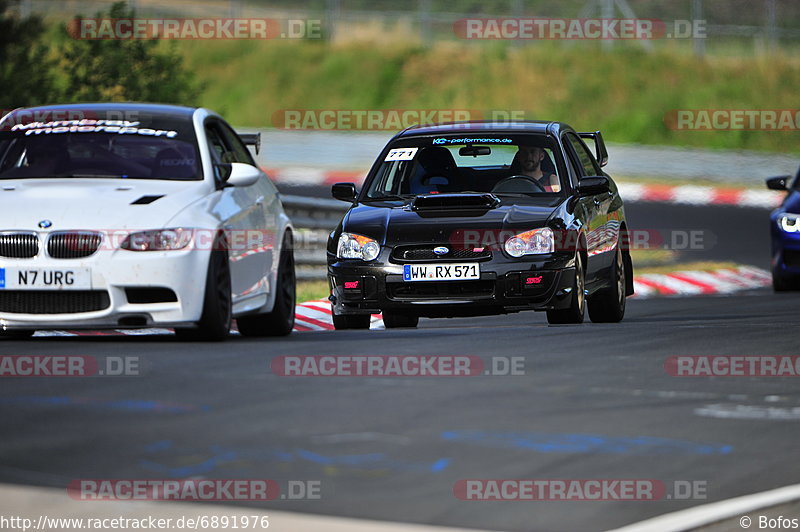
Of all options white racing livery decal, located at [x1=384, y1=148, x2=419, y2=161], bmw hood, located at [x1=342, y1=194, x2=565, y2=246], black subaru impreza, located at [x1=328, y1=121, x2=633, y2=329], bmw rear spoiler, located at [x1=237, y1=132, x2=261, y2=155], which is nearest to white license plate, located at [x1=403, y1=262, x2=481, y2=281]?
black subaru impreza, located at [x1=328, y1=121, x2=633, y2=329]

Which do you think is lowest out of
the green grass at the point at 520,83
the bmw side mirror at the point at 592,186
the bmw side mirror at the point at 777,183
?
the green grass at the point at 520,83

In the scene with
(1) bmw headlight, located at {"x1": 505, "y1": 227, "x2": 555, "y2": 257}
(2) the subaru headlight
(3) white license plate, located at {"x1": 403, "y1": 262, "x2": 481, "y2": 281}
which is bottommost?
(3) white license plate, located at {"x1": 403, "y1": 262, "x2": 481, "y2": 281}

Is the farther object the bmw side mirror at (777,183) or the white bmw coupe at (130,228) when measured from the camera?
the bmw side mirror at (777,183)

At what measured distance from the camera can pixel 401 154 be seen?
1306 centimetres

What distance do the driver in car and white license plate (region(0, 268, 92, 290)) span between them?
13.0 ft

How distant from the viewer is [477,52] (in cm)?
4403

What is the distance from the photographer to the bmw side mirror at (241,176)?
11.0 m

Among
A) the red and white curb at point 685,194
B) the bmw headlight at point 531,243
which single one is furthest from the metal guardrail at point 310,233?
the red and white curb at point 685,194

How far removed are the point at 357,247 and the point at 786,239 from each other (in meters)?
6.56

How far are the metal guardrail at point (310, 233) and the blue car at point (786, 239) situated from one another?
4.41m

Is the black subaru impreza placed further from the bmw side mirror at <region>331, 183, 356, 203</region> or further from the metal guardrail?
the metal guardrail

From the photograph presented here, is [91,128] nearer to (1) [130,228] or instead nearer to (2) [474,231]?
(1) [130,228]

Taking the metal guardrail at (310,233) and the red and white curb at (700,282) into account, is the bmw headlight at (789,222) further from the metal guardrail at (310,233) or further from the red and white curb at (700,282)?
the metal guardrail at (310,233)

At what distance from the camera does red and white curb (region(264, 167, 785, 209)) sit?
28891 mm
